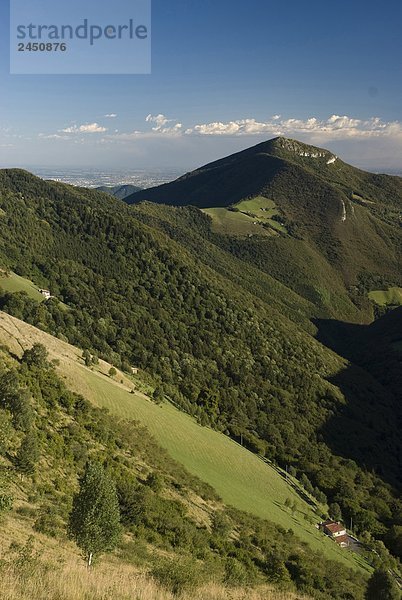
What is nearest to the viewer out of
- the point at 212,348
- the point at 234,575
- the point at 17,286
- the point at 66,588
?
the point at 66,588

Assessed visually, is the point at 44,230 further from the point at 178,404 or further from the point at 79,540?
the point at 79,540

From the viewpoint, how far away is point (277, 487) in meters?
56.9

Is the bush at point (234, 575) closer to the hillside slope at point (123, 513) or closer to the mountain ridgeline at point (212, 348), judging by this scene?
the hillside slope at point (123, 513)

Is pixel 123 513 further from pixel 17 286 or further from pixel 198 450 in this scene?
pixel 17 286

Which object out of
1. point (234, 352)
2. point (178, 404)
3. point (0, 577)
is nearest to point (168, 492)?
point (0, 577)

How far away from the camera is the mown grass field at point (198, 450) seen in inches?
1715

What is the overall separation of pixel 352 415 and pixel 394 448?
452 inches

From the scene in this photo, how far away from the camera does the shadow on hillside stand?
89.7 m

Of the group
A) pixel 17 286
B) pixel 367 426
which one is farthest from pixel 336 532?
pixel 17 286

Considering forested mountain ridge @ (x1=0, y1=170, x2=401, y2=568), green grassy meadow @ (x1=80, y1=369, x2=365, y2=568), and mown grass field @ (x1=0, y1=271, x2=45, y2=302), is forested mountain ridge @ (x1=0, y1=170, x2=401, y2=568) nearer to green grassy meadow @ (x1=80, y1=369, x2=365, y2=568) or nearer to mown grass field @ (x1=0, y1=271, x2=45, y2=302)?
mown grass field @ (x1=0, y1=271, x2=45, y2=302)

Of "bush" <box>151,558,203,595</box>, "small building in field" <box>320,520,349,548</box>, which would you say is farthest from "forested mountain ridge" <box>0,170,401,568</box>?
"bush" <box>151,558,203,595</box>

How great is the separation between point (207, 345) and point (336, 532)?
6156 centimetres

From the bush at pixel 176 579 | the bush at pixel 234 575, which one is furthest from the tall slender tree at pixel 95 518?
the bush at pixel 234 575

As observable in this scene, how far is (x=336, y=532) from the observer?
5128 centimetres
